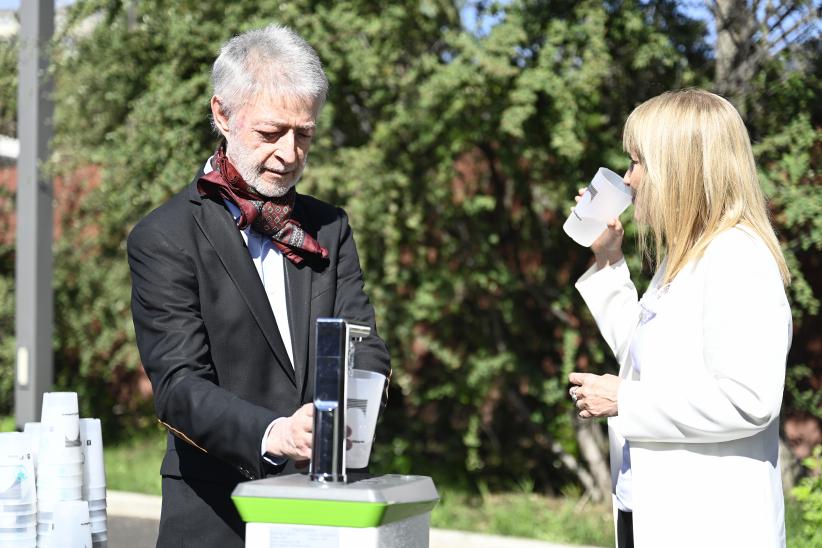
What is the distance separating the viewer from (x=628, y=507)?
269 cm

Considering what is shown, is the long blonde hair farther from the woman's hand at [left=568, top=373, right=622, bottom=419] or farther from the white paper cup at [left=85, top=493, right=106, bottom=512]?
the white paper cup at [left=85, top=493, right=106, bottom=512]

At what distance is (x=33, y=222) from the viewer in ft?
25.3

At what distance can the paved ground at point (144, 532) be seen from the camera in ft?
21.5

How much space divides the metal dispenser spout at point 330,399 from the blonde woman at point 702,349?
747 mm

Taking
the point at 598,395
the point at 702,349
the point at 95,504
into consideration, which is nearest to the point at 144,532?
the point at 95,504

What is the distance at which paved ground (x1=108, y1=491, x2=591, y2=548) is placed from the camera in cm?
655

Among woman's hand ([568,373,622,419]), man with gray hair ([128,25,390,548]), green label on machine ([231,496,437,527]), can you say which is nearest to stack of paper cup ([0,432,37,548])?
man with gray hair ([128,25,390,548])

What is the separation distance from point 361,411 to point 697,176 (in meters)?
0.98

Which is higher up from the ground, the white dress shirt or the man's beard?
the man's beard

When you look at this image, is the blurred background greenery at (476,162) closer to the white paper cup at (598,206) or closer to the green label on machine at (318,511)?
the white paper cup at (598,206)

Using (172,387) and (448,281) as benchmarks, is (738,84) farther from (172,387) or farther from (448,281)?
(172,387)

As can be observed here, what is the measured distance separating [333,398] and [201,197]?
0.80 m

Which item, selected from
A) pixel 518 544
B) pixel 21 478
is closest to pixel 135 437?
pixel 518 544

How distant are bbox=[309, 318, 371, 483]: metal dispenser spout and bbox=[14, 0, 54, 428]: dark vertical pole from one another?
6.15 meters
